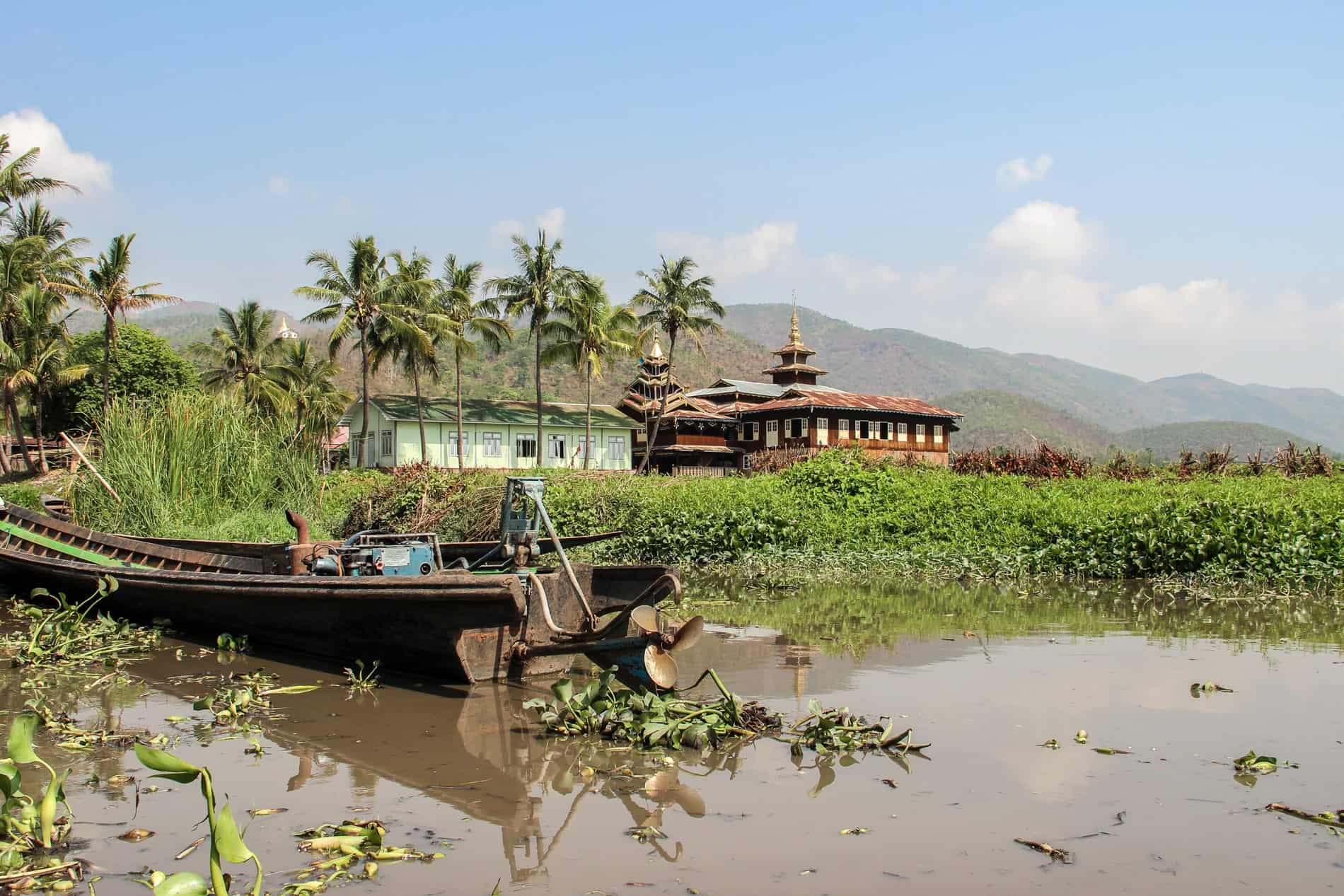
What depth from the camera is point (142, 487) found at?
18.2 metres

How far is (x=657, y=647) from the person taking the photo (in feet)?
25.0

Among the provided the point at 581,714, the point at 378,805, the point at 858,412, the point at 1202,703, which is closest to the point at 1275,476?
the point at 1202,703

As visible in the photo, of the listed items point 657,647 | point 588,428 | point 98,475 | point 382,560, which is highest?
point 588,428

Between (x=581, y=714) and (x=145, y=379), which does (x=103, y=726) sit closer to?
(x=581, y=714)

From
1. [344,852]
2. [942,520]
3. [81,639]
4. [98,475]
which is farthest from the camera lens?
[98,475]

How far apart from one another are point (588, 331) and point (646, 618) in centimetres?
4037

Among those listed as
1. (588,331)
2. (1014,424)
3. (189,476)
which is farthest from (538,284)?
(1014,424)

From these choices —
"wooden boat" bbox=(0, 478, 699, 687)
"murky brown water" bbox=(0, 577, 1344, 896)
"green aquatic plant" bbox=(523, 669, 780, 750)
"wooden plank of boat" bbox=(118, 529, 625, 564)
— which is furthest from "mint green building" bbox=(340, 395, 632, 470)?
"green aquatic plant" bbox=(523, 669, 780, 750)

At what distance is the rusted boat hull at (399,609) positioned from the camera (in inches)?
319

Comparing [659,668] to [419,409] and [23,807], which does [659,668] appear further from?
[419,409]

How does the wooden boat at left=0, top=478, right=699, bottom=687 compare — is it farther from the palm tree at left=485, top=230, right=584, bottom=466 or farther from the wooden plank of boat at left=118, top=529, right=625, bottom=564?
the palm tree at left=485, top=230, right=584, bottom=466

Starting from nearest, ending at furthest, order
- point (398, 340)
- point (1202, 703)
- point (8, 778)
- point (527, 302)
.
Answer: point (8, 778), point (1202, 703), point (398, 340), point (527, 302)

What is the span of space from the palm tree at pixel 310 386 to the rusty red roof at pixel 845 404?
20165 millimetres

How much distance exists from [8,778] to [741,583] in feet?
39.1
